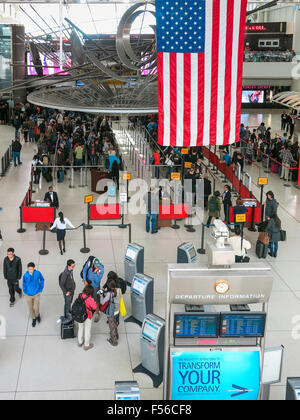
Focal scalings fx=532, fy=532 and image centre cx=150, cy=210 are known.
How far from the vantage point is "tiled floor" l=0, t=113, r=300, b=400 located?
8.69 meters

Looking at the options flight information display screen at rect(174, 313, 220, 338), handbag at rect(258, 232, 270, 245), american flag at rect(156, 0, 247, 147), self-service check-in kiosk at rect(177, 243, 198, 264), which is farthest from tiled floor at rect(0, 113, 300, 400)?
american flag at rect(156, 0, 247, 147)

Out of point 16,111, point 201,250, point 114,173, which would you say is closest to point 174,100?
point 201,250

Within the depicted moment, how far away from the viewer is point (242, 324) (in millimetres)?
7145

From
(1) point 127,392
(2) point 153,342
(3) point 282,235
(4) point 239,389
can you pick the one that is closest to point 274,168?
(3) point 282,235

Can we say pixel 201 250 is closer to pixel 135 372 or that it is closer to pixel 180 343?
pixel 135 372

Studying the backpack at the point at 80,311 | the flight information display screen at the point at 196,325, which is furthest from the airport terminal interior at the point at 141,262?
the backpack at the point at 80,311

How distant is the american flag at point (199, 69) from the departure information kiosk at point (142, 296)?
9.86ft

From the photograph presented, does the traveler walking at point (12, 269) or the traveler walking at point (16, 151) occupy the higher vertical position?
the traveler walking at point (16, 151)

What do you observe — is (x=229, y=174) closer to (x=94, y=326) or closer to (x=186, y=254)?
(x=186, y=254)

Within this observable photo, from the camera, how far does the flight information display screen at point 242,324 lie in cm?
711

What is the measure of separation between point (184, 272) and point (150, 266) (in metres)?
7.12

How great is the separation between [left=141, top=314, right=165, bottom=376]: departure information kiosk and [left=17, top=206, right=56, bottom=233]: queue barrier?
795 cm

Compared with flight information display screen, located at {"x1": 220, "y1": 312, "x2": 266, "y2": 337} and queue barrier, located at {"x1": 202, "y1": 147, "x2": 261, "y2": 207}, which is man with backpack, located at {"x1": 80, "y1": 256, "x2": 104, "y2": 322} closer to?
flight information display screen, located at {"x1": 220, "y1": 312, "x2": 266, "y2": 337}

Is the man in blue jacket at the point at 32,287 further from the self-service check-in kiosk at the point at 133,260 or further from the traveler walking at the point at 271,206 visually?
the traveler walking at the point at 271,206
